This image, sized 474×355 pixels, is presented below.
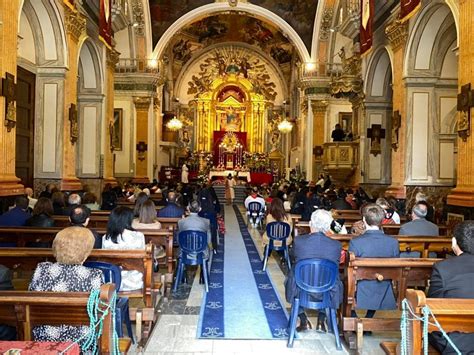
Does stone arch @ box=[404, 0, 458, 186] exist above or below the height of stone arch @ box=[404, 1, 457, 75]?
below

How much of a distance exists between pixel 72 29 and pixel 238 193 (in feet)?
44.1

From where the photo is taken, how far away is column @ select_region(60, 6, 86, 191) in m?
10.5

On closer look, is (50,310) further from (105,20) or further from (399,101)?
(105,20)

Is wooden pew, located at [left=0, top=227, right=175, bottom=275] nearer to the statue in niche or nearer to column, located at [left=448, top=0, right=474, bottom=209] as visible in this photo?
column, located at [left=448, top=0, right=474, bottom=209]

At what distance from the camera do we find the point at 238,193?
22922mm

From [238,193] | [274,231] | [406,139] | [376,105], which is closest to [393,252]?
[274,231]

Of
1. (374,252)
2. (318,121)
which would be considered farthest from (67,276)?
(318,121)

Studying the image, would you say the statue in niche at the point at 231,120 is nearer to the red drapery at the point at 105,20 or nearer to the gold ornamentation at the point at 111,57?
the gold ornamentation at the point at 111,57

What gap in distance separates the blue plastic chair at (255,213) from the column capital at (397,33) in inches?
200

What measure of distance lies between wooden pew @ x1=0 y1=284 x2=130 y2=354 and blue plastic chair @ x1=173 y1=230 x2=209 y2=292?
130 inches

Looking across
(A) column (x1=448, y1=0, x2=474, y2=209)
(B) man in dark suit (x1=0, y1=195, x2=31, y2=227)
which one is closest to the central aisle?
(B) man in dark suit (x1=0, y1=195, x2=31, y2=227)

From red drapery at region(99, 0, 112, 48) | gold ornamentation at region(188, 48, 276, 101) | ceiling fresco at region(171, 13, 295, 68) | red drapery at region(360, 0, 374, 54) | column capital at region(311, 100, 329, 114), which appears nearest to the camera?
red drapery at region(360, 0, 374, 54)

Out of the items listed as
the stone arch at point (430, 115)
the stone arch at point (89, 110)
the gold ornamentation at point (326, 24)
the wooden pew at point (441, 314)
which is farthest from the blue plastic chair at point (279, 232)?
the gold ornamentation at point (326, 24)

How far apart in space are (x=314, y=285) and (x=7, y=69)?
18.6 feet
